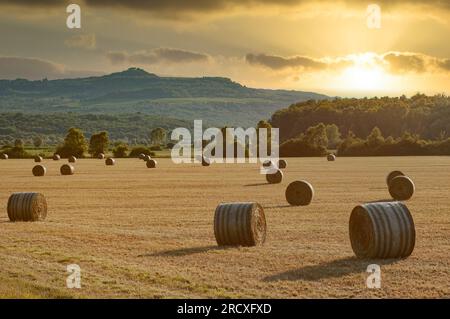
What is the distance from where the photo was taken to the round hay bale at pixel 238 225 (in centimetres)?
1900

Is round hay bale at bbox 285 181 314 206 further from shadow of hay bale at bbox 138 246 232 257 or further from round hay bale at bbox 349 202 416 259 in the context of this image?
round hay bale at bbox 349 202 416 259

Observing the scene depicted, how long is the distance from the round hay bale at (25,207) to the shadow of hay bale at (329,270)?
12.6 meters

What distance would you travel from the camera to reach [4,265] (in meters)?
16.8

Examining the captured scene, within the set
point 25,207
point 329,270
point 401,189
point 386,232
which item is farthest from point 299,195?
point 329,270

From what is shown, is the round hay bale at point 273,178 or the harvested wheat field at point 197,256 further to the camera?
the round hay bale at point 273,178

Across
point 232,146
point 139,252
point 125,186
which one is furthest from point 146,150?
point 139,252

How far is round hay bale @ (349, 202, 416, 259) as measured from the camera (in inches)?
653

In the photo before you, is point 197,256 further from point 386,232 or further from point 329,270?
point 386,232

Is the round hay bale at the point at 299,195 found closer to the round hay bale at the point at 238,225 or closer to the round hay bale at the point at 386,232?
the round hay bale at the point at 238,225

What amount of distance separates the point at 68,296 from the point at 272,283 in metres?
3.87

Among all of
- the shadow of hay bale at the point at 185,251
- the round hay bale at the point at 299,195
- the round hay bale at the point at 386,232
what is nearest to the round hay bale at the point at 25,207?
the shadow of hay bale at the point at 185,251

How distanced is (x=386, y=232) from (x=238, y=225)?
406 centimetres

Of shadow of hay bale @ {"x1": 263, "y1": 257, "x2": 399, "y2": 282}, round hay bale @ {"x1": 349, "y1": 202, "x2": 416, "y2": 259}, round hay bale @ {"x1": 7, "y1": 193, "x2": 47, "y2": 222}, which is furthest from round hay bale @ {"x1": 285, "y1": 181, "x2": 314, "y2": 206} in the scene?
shadow of hay bale @ {"x1": 263, "y1": 257, "x2": 399, "y2": 282}
